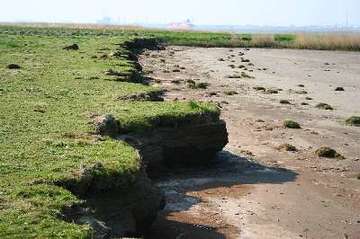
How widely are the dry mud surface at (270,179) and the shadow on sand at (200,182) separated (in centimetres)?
2

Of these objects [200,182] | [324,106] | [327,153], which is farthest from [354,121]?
[200,182]

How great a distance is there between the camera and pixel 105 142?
14.2 m

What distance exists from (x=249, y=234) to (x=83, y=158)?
4.06 m

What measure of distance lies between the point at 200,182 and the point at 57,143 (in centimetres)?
540

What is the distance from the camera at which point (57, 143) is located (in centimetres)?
1338

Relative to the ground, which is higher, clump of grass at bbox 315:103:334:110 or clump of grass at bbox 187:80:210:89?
clump of grass at bbox 187:80:210:89

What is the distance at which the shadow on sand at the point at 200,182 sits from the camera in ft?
43.5

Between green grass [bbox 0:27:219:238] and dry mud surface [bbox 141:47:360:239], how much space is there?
198 cm

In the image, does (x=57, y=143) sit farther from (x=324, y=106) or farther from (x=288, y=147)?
(x=324, y=106)

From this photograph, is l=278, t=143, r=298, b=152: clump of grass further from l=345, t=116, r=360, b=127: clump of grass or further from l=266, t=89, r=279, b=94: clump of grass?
l=266, t=89, r=279, b=94: clump of grass

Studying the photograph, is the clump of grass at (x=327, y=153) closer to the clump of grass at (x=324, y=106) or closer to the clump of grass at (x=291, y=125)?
the clump of grass at (x=291, y=125)

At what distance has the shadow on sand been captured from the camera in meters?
13.2

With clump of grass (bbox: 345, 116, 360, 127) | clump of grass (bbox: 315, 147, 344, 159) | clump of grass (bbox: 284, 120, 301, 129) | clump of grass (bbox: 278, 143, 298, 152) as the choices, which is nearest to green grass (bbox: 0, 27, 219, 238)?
clump of grass (bbox: 278, 143, 298, 152)

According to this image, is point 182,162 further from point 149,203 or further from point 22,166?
point 22,166
